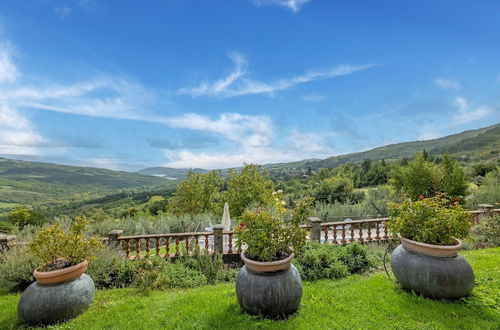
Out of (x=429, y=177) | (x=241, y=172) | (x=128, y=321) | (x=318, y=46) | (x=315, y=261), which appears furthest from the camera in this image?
(x=241, y=172)

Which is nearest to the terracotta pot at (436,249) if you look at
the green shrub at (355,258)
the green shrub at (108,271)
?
the green shrub at (355,258)

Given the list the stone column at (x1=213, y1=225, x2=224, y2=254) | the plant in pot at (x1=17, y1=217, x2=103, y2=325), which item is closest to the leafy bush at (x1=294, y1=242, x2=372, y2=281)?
the stone column at (x1=213, y1=225, x2=224, y2=254)

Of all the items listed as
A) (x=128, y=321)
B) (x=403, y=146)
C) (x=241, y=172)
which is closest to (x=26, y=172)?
(x=241, y=172)

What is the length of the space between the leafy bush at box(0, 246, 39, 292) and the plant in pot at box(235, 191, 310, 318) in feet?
15.2

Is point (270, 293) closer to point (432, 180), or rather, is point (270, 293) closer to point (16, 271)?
point (16, 271)

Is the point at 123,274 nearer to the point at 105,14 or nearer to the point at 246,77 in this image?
the point at 105,14

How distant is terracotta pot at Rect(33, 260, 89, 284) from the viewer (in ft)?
11.3

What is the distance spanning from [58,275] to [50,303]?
37 centimetres

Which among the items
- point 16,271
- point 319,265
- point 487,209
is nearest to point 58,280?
point 16,271

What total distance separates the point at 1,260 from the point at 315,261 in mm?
6958

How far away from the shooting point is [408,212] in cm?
403

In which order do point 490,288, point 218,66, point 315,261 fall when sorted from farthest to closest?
point 218,66 → point 315,261 → point 490,288

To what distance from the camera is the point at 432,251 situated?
3564 millimetres

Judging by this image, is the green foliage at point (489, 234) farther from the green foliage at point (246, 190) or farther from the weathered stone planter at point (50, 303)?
the green foliage at point (246, 190)
